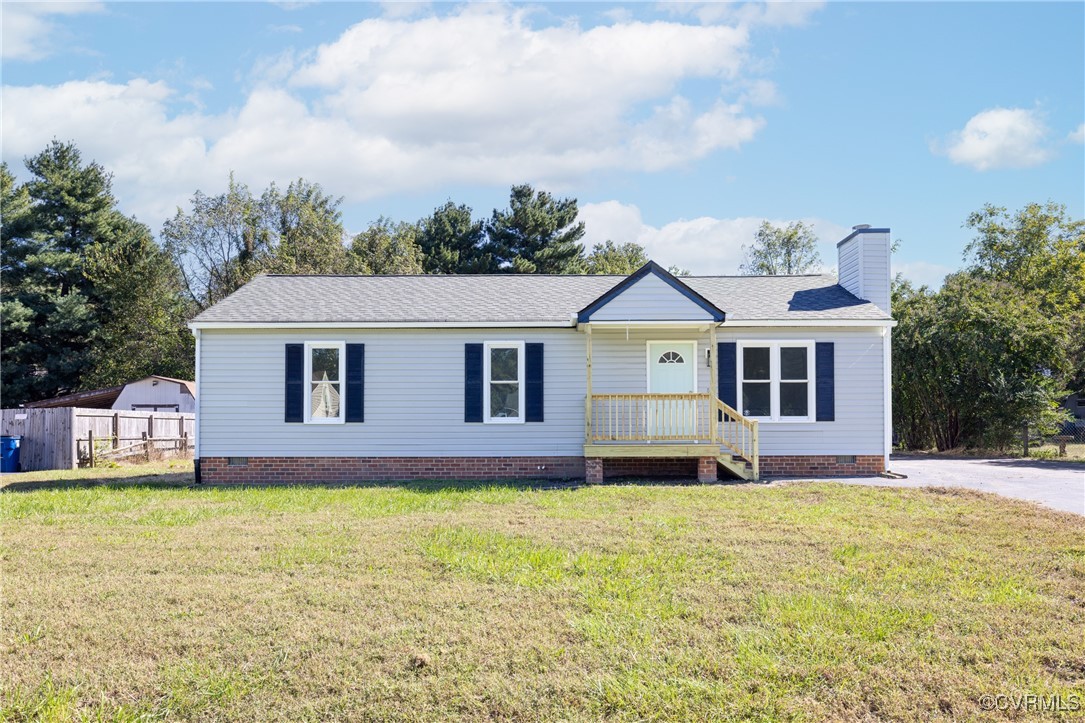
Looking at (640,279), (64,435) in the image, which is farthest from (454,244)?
(640,279)

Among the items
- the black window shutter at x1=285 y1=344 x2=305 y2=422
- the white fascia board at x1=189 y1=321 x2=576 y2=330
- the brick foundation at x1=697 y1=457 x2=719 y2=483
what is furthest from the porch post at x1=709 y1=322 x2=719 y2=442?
the black window shutter at x1=285 y1=344 x2=305 y2=422

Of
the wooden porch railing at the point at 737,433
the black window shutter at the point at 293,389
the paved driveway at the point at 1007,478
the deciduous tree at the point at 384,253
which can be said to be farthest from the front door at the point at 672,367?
the deciduous tree at the point at 384,253

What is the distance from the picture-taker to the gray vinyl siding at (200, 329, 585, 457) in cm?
1552

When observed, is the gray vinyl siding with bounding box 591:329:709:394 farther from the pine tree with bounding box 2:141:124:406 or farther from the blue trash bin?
the pine tree with bounding box 2:141:124:406

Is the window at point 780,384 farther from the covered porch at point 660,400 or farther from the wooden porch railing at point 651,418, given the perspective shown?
the wooden porch railing at point 651,418

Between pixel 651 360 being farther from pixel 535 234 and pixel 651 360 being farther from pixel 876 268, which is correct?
pixel 535 234

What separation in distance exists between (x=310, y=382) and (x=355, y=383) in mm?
798

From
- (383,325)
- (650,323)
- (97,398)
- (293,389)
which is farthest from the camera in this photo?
(97,398)

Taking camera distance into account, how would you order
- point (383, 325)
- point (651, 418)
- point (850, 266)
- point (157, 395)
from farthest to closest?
point (157, 395) < point (850, 266) < point (383, 325) < point (651, 418)

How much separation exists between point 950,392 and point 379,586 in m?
20.2

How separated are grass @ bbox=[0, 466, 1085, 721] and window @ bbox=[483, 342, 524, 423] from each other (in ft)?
17.1

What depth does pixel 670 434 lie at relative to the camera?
49.1 feet

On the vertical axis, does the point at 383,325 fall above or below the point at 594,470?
above

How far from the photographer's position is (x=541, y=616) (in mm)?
5980
